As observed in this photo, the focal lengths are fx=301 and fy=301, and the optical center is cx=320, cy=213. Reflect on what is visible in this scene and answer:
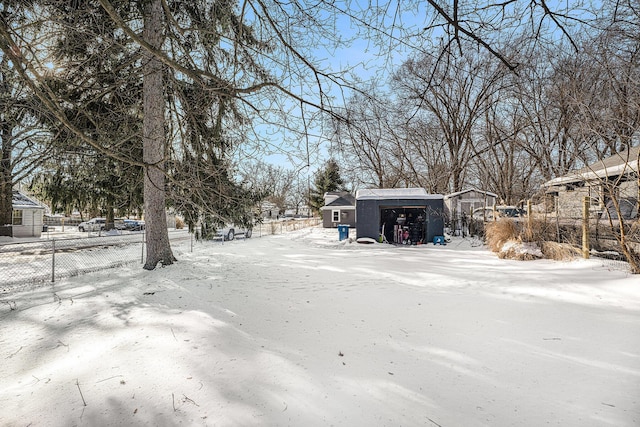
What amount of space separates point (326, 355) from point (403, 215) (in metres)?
13.7

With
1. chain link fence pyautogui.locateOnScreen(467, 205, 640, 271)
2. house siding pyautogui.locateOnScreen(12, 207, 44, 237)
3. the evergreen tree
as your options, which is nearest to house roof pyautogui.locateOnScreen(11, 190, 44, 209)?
house siding pyautogui.locateOnScreen(12, 207, 44, 237)

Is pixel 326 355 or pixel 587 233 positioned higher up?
pixel 587 233

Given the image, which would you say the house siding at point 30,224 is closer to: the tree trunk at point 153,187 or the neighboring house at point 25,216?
the neighboring house at point 25,216

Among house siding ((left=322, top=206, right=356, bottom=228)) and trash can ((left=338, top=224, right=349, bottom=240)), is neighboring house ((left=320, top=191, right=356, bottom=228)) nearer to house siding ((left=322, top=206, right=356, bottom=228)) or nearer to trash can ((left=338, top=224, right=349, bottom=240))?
house siding ((left=322, top=206, right=356, bottom=228))

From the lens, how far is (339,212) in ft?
97.0

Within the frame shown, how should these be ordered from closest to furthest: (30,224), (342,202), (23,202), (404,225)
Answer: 1. (404,225)
2. (23,202)
3. (30,224)
4. (342,202)

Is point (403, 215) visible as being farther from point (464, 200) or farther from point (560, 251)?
point (560, 251)

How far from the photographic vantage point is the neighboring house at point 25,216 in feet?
66.4

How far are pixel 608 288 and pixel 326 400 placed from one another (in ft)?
18.9

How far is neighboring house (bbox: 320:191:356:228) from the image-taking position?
96.5 feet

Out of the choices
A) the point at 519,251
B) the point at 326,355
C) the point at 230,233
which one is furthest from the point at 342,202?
the point at 326,355

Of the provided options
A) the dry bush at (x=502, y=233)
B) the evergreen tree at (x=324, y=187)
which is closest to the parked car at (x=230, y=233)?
the dry bush at (x=502, y=233)

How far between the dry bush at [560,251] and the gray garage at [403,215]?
6290 mm

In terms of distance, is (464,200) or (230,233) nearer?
(230,233)
